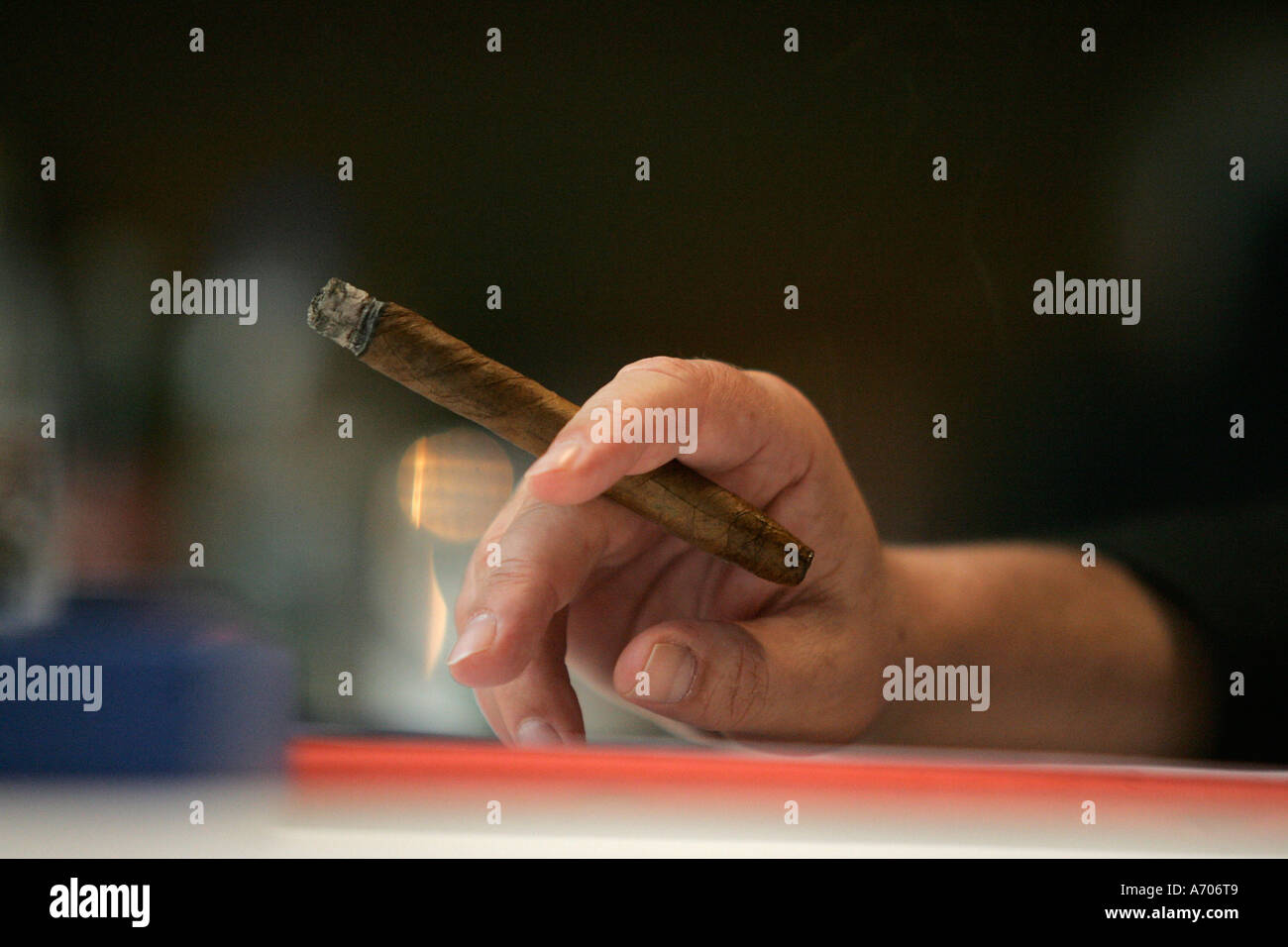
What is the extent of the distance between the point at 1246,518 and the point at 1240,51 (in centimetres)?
44

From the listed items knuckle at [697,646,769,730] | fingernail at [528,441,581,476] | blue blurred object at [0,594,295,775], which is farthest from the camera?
blue blurred object at [0,594,295,775]

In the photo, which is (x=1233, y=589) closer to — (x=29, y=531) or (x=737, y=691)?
(x=737, y=691)

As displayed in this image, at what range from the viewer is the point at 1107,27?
816mm

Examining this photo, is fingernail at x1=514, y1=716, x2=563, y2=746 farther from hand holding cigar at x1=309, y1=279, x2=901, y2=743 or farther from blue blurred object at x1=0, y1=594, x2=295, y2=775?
blue blurred object at x1=0, y1=594, x2=295, y2=775

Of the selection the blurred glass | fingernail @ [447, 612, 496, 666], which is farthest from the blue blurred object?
fingernail @ [447, 612, 496, 666]

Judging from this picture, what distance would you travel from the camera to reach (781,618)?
72 cm

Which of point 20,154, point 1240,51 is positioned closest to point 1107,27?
point 1240,51

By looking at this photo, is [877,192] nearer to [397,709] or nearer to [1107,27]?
[1107,27]

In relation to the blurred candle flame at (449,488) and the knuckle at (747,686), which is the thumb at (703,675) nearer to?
the knuckle at (747,686)

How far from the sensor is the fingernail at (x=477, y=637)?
23.1 inches

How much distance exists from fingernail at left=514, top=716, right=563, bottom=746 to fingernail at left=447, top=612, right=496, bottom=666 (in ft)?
0.49

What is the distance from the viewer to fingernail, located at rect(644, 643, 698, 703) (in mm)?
599
